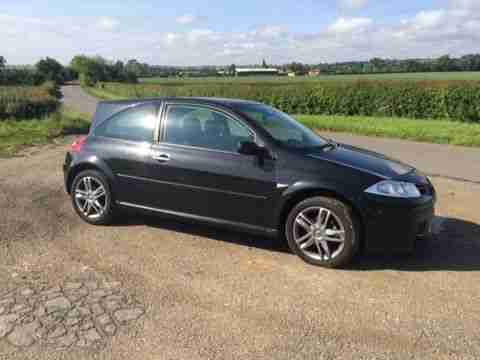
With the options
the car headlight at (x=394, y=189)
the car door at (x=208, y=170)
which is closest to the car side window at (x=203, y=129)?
the car door at (x=208, y=170)

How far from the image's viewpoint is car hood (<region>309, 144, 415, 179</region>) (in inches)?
187

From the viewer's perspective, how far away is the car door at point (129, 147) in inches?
217

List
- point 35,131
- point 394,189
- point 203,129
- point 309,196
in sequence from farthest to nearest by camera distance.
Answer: point 35,131 < point 203,129 < point 309,196 < point 394,189

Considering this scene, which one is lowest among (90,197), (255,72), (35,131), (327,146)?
(35,131)

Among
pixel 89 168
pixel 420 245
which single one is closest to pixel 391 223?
pixel 420 245

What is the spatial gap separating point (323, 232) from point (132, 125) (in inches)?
103

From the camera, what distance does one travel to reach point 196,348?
324 cm

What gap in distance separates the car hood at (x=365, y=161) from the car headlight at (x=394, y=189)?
0.10 m

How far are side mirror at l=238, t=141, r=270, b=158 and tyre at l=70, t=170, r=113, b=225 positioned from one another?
189 centimetres

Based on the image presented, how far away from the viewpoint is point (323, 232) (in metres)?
4.62

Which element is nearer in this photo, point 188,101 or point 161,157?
point 161,157

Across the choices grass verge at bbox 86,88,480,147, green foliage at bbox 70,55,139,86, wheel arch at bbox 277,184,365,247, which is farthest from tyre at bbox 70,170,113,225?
green foliage at bbox 70,55,139,86

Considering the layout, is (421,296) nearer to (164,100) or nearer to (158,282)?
(158,282)

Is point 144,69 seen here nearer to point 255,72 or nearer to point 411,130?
point 255,72
